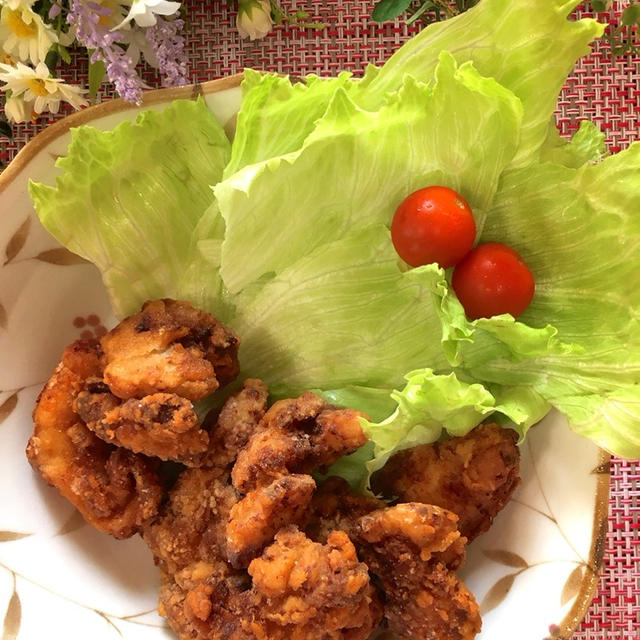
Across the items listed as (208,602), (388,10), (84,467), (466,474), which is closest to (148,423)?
(84,467)

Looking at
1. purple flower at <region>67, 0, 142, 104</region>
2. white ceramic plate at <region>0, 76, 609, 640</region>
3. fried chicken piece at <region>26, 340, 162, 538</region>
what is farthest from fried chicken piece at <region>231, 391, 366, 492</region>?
purple flower at <region>67, 0, 142, 104</region>

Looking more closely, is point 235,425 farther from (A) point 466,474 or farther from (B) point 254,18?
(B) point 254,18

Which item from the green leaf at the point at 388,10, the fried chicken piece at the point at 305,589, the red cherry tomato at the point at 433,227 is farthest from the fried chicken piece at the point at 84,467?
the green leaf at the point at 388,10

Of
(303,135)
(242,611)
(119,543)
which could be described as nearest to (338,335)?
(303,135)

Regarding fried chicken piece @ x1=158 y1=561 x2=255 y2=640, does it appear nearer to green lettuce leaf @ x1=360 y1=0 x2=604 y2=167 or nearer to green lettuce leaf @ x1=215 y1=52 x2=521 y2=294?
green lettuce leaf @ x1=215 y1=52 x2=521 y2=294

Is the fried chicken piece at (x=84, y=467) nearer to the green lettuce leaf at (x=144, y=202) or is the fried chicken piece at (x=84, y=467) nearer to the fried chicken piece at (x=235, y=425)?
the fried chicken piece at (x=235, y=425)
